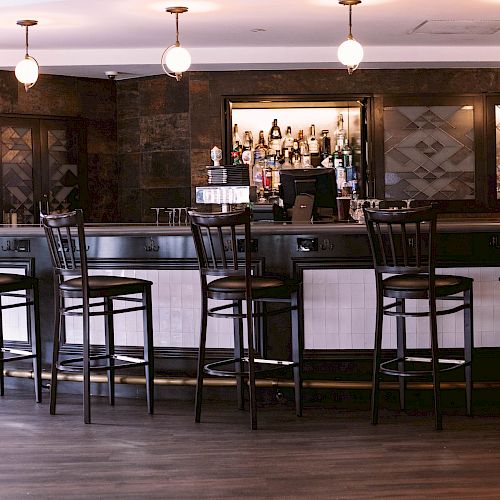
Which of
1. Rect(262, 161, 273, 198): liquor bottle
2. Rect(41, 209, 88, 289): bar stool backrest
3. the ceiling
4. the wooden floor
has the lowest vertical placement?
the wooden floor

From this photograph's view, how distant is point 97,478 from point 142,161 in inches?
235

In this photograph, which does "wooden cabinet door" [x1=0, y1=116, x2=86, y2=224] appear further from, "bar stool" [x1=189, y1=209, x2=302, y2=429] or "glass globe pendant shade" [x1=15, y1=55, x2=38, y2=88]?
"bar stool" [x1=189, y1=209, x2=302, y2=429]

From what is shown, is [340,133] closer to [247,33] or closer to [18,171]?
[247,33]

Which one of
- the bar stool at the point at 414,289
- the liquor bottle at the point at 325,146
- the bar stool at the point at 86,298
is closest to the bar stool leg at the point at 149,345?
the bar stool at the point at 86,298

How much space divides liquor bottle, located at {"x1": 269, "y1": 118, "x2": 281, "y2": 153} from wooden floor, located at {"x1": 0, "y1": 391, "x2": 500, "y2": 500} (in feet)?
13.7

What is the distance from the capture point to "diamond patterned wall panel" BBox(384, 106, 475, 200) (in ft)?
30.5

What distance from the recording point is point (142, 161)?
9852mm

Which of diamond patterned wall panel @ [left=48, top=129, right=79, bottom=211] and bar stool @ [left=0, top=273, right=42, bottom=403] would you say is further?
diamond patterned wall panel @ [left=48, top=129, right=79, bottom=211]

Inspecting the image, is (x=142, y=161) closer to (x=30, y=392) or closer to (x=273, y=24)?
(x=273, y=24)

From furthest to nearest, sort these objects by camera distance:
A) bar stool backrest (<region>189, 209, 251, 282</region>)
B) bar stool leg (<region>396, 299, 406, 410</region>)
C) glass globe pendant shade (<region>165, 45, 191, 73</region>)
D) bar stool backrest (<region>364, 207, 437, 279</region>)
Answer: glass globe pendant shade (<region>165, 45, 191, 73</region>) → bar stool leg (<region>396, 299, 406, 410</region>) → bar stool backrest (<region>189, 209, 251, 282</region>) → bar stool backrest (<region>364, 207, 437, 279</region>)

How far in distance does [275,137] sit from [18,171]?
8.61 feet

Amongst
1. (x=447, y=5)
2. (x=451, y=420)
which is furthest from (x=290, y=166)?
Answer: (x=451, y=420)

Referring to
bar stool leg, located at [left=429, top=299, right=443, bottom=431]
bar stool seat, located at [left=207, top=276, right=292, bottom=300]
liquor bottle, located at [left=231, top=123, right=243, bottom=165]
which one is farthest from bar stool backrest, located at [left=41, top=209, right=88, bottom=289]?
liquor bottle, located at [left=231, top=123, right=243, bottom=165]

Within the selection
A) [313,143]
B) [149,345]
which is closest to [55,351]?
[149,345]
